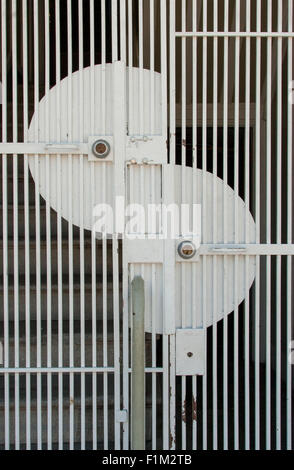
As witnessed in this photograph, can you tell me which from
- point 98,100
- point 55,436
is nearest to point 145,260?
point 98,100

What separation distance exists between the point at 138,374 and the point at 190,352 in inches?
17.7

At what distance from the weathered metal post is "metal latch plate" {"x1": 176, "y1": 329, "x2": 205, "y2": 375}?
0.38 m

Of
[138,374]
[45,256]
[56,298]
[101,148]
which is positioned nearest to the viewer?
[138,374]

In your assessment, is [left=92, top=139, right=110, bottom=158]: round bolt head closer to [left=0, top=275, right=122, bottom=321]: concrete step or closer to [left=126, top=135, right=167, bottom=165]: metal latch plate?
[left=126, top=135, right=167, bottom=165]: metal latch plate

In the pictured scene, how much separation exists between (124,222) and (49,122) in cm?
74

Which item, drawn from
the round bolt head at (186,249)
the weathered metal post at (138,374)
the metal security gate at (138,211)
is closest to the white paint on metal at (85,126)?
the metal security gate at (138,211)

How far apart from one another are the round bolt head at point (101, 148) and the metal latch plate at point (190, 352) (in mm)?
1120

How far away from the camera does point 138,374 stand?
2346mm

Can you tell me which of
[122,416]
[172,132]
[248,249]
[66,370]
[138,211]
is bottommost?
[122,416]

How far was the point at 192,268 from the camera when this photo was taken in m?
2.71

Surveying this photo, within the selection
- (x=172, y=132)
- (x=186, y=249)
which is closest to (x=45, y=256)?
(x=186, y=249)

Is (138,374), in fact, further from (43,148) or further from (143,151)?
(43,148)

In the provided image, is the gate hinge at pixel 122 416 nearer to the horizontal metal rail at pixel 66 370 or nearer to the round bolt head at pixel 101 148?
the horizontal metal rail at pixel 66 370

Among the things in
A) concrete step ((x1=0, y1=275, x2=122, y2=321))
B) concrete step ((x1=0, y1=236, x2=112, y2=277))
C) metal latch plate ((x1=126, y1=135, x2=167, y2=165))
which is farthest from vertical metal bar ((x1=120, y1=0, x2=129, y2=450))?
concrete step ((x1=0, y1=236, x2=112, y2=277))
